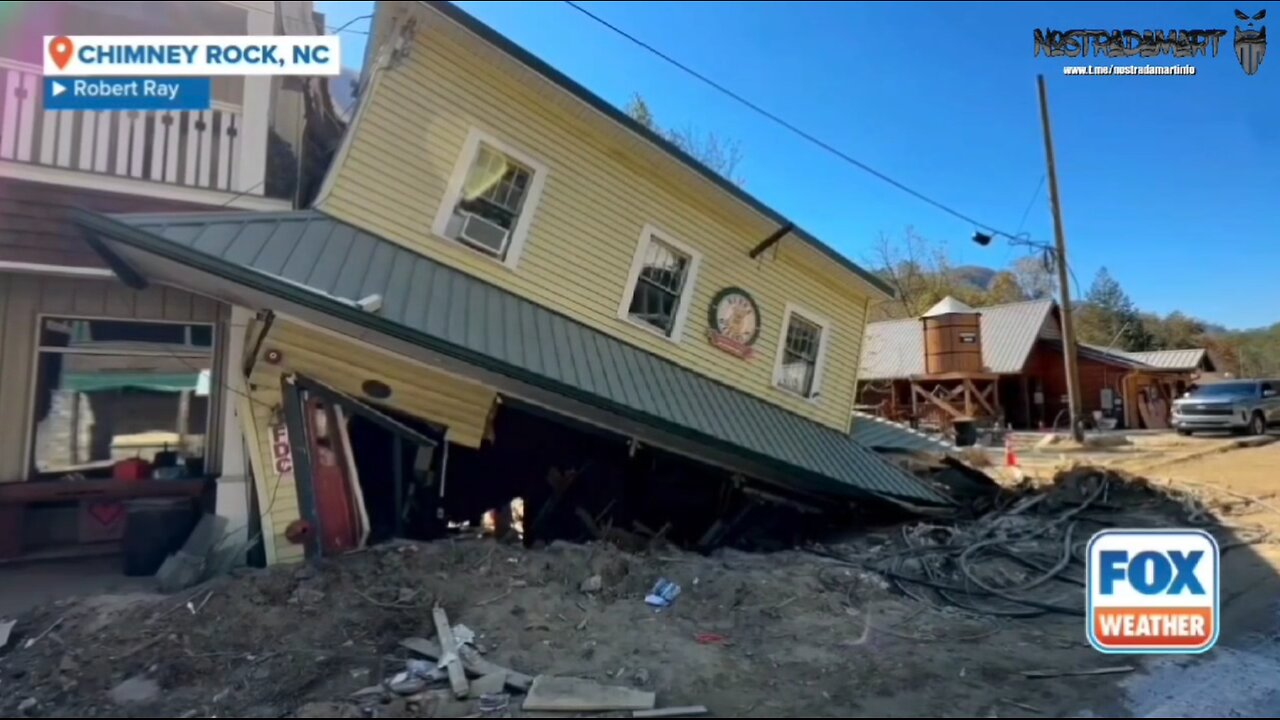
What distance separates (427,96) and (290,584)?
5341 mm

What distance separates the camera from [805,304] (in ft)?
36.2

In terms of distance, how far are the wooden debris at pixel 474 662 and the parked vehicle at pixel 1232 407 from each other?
24.1m

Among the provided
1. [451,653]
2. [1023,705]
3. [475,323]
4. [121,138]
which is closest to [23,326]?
[121,138]

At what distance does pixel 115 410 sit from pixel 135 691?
14.4 ft

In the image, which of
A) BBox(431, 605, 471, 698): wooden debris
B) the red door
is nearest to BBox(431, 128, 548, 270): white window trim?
the red door

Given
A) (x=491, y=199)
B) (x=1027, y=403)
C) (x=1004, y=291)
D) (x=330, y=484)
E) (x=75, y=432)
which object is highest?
(x=1004, y=291)

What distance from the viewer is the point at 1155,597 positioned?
4617 mm

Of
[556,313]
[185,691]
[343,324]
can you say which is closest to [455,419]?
[343,324]

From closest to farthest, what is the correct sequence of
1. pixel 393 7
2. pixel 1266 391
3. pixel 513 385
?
pixel 513 385, pixel 393 7, pixel 1266 391

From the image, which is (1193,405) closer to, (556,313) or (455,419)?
(556,313)

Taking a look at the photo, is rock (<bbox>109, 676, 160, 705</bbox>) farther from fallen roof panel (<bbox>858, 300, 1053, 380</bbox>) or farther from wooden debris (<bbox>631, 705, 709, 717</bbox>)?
fallen roof panel (<bbox>858, 300, 1053, 380</bbox>)

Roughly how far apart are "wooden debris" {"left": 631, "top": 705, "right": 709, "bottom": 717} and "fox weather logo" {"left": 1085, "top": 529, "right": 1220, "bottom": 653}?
9.77 feet

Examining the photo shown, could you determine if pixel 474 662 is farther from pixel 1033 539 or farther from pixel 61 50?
pixel 61 50

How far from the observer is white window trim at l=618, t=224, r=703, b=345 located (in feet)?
29.3
